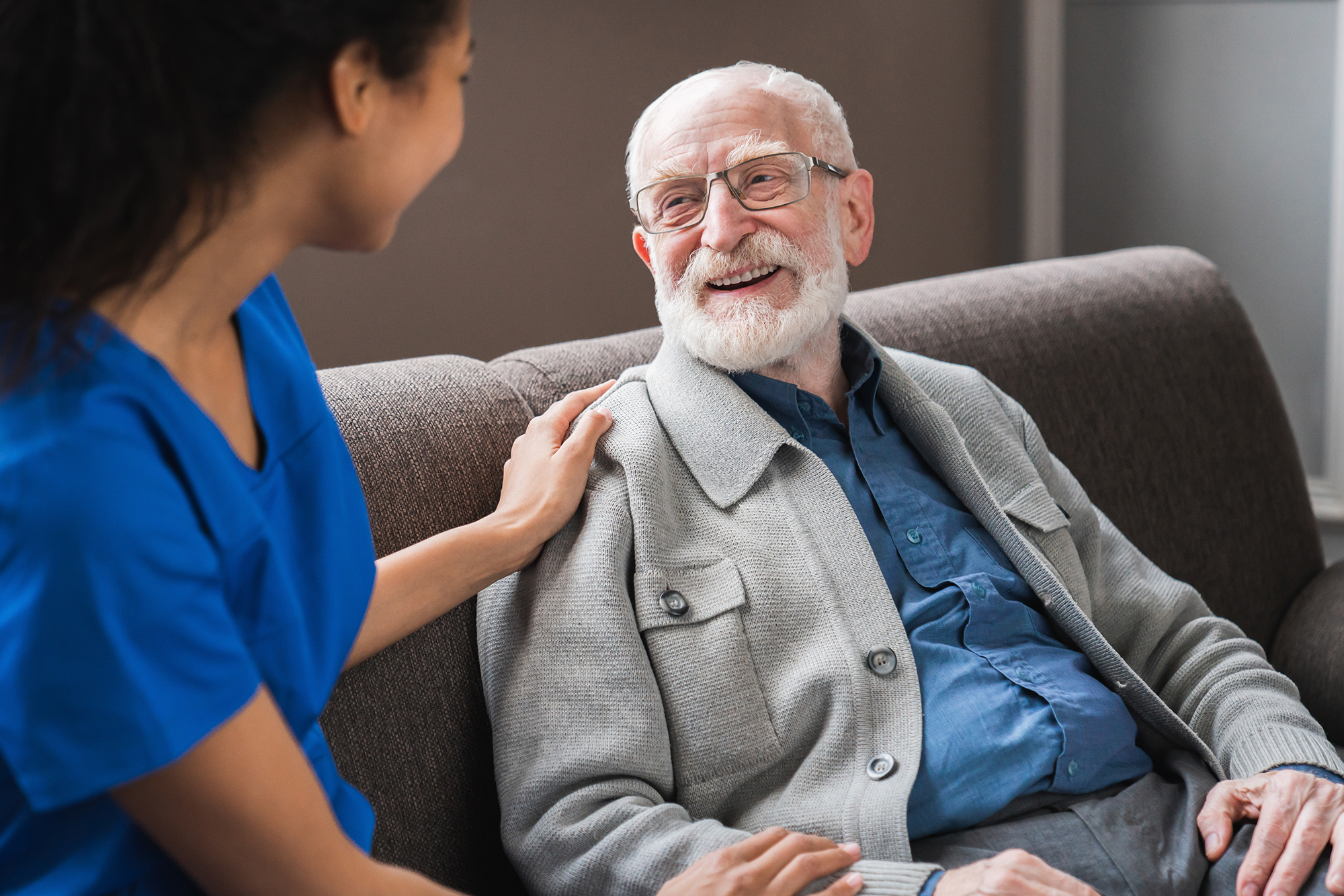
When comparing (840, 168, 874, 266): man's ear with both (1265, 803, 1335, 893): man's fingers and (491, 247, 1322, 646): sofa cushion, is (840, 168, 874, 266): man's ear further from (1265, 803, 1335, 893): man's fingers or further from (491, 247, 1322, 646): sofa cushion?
(1265, 803, 1335, 893): man's fingers

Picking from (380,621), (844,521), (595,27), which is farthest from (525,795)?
(595,27)

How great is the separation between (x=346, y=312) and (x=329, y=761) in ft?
4.21

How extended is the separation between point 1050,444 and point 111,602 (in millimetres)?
1478

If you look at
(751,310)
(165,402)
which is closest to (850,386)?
(751,310)

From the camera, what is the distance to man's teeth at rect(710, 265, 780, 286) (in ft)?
4.57

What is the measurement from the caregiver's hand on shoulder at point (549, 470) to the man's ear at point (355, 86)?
596 millimetres

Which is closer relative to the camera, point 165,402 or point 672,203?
point 165,402

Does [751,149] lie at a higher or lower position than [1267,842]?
higher

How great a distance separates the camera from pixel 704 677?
119 centimetres

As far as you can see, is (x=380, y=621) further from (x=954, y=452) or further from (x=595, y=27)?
(x=595, y=27)

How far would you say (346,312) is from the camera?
2039mm

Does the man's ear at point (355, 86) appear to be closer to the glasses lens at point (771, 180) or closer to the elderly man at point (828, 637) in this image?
the elderly man at point (828, 637)

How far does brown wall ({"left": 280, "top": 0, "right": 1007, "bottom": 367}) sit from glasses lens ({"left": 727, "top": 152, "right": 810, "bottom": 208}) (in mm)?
877

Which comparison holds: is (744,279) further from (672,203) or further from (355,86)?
(355,86)
